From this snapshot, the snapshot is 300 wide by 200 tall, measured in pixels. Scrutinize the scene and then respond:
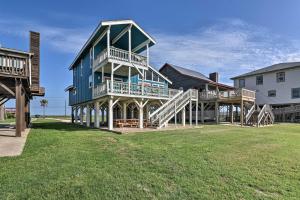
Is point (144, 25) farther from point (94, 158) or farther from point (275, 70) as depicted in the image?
point (275, 70)

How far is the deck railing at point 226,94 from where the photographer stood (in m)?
21.6

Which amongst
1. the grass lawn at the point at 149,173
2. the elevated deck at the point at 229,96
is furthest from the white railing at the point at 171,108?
the grass lawn at the point at 149,173

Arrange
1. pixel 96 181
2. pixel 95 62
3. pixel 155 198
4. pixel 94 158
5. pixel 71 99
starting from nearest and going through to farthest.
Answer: pixel 155 198
pixel 96 181
pixel 94 158
pixel 95 62
pixel 71 99

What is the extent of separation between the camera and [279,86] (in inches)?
1220

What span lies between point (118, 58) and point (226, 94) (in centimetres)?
1277

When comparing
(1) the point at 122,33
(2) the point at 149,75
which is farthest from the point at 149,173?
(2) the point at 149,75

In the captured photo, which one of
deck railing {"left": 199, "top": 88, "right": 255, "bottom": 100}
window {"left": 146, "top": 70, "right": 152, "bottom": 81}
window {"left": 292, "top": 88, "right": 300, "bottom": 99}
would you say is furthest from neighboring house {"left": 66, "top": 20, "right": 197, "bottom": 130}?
window {"left": 292, "top": 88, "right": 300, "bottom": 99}

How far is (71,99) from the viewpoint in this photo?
1057 inches

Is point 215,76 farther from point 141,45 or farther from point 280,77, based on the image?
point 141,45

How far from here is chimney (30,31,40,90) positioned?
17391 mm

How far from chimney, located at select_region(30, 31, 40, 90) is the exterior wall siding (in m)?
28.9

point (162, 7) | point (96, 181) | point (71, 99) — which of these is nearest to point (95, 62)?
point (162, 7)

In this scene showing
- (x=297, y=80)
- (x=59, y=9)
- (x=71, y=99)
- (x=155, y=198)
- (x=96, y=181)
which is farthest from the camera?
(x=297, y=80)

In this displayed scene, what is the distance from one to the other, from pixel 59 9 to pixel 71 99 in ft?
43.7
